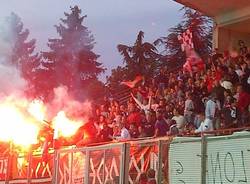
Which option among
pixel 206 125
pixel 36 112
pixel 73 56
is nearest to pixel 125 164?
pixel 206 125

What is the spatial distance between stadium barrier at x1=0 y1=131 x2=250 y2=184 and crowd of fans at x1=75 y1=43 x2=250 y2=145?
1.21m

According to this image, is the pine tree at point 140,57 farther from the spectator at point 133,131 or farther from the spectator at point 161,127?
the spectator at point 161,127

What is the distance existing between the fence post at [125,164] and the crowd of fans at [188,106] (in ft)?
5.59

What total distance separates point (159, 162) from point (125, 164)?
3.34 ft

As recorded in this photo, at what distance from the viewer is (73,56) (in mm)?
66312

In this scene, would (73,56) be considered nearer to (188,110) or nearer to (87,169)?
(188,110)

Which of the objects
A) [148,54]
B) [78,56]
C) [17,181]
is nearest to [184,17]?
[148,54]

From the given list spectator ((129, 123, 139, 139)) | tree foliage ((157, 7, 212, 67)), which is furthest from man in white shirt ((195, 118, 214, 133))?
tree foliage ((157, 7, 212, 67))

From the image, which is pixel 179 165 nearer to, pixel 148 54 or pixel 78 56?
pixel 148 54

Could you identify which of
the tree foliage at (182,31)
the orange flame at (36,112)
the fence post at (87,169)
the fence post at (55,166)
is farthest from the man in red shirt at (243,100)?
the tree foliage at (182,31)

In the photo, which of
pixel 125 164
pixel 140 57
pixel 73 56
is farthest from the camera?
pixel 73 56

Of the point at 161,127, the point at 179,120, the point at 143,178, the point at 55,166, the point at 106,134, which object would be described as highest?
the point at 179,120

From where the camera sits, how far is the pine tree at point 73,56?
6120cm

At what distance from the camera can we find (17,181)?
14.7m
